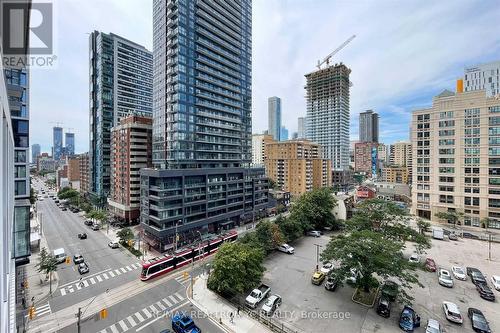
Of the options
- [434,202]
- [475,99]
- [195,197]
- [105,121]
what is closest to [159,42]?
[195,197]

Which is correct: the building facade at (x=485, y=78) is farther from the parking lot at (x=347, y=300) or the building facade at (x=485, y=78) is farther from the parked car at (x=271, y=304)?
the parked car at (x=271, y=304)

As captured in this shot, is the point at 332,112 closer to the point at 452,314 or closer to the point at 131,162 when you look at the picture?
the point at 131,162

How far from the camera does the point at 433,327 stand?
24.0m

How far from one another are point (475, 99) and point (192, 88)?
260 feet

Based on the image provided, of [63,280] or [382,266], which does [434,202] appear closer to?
[382,266]

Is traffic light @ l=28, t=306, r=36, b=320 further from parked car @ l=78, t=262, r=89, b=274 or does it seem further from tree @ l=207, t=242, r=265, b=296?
tree @ l=207, t=242, r=265, b=296

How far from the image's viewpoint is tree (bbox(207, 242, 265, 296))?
30.2 meters

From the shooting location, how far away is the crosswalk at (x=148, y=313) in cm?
2584

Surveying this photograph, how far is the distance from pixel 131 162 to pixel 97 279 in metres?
36.4

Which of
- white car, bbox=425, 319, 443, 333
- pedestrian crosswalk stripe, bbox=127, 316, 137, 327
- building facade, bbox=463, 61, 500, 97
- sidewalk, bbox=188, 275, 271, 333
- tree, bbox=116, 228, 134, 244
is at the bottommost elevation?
pedestrian crosswalk stripe, bbox=127, 316, 137, 327

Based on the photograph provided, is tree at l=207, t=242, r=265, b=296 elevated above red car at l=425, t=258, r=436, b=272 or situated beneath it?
elevated above

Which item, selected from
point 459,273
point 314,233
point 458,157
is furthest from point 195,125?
point 458,157

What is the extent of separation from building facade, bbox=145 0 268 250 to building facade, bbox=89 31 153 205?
42.8 m

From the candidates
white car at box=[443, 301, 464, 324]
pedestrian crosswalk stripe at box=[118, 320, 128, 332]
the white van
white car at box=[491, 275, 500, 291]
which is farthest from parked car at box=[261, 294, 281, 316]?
the white van
